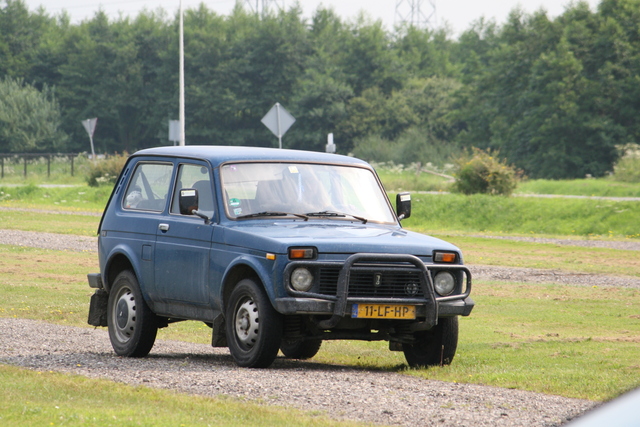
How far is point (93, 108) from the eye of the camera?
312ft

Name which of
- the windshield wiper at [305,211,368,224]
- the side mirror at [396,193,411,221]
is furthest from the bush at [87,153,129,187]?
the windshield wiper at [305,211,368,224]

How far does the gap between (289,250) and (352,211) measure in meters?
1.41

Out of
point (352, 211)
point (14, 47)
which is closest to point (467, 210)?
point (352, 211)

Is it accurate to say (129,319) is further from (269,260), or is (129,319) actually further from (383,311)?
(383,311)

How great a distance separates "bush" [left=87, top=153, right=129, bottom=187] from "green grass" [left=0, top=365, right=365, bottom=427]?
121 ft

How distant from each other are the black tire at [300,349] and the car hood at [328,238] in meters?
1.62

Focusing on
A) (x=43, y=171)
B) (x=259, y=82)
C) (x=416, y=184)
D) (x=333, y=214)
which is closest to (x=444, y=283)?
(x=333, y=214)

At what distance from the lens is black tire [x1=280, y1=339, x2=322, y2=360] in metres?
10.3

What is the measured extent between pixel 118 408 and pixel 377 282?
2.64m

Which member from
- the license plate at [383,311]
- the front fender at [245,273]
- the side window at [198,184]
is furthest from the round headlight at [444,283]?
the side window at [198,184]

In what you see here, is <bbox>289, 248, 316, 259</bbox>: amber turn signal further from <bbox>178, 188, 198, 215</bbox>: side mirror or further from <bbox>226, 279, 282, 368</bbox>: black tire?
<bbox>178, 188, 198, 215</bbox>: side mirror

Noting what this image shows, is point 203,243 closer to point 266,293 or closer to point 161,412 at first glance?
point 266,293

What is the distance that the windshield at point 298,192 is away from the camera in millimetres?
9242

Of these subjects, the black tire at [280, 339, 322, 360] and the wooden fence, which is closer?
the black tire at [280, 339, 322, 360]
